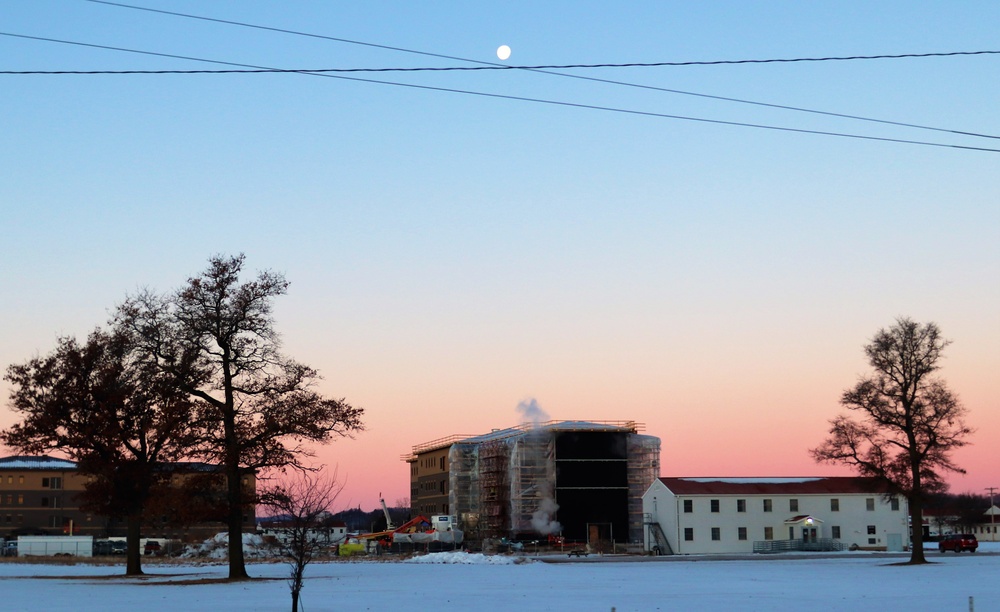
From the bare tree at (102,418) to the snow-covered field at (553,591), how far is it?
4513mm

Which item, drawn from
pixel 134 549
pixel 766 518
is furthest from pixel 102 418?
pixel 766 518

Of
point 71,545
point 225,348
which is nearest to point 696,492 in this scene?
point 71,545

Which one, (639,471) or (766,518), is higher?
(639,471)

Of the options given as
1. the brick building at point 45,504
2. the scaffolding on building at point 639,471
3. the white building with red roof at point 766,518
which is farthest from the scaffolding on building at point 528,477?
the brick building at point 45,504

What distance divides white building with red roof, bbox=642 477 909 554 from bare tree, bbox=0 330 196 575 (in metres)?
57.4

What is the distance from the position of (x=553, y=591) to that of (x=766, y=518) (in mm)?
69077

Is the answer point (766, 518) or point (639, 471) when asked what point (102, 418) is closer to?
point (766, 518)

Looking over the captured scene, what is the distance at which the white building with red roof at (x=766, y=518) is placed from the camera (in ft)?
331

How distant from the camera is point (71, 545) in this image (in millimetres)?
101188

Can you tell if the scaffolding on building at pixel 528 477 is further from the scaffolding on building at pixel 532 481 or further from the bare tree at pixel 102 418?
the bare tree at pixel 102 418

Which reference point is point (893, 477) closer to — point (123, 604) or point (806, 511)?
point (806, 511)

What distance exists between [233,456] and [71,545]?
62.8 metres

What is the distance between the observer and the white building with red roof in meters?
101

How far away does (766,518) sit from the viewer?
10331 cm
